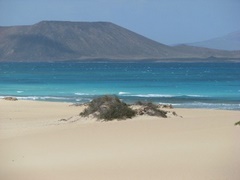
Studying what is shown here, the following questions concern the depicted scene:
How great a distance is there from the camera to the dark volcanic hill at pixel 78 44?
118 meters

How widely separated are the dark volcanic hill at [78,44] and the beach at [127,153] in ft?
326

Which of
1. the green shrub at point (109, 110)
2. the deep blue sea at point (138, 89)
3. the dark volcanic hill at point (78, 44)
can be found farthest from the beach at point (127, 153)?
the dark volcanic hill at point (78, 44)

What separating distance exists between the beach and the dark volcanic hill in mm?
99456

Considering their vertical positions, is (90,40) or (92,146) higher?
(90,40)

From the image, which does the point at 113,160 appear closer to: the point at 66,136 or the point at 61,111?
the point at 66,136

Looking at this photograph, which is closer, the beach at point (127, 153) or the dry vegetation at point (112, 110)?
the beach at point (127, 153)

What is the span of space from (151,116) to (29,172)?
6.48m

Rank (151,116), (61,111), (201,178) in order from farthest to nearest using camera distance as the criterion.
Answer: (61,111), (151,116), (201,178)

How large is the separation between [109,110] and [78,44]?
12146cm

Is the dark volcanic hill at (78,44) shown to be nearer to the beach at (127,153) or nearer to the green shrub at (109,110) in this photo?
the green shrub at (109,110)

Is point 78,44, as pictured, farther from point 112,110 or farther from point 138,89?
point 112,110

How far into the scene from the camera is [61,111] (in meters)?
17.1

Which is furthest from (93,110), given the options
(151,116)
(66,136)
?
(66,136)

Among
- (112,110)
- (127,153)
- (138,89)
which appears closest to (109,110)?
(112,110)
